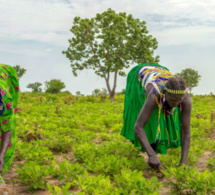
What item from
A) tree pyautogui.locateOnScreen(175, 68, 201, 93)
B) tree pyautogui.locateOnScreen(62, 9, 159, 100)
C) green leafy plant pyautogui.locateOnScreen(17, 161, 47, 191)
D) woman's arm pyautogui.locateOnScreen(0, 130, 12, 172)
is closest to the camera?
woman's arm pyautogui.locateOnScreen(0, 130, 12, 172)

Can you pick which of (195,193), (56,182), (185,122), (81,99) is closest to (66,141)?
(56,182)

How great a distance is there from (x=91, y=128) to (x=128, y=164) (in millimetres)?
3383

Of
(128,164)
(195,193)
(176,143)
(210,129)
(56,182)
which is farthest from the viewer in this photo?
(210,129)

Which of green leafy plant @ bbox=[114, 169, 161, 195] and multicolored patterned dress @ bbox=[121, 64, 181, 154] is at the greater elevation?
multicolored patterned dress @ bbox=[121, 64, 181, 154]

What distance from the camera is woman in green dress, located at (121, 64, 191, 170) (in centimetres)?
344

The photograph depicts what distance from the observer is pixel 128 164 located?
3727mm

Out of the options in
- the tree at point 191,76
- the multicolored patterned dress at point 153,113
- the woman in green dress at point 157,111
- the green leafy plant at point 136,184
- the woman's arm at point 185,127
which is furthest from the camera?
the tree at point 191,76

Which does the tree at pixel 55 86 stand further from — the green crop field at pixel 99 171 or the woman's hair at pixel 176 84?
the woman's hair at pixel 176 84

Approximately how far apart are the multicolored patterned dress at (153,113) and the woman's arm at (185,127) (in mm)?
193

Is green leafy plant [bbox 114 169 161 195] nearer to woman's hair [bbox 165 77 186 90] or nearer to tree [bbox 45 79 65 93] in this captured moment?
woman's hair [bbox 165 77 186 90]

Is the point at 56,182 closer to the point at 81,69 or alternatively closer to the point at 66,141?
the point at 66,141

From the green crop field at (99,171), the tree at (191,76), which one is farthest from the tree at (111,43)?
the tree at (191,76)

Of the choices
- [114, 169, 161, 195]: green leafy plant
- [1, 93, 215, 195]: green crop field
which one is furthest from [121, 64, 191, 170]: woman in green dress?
[114, 169, 161, 195]: green leafy plant

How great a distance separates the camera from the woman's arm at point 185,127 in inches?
144
